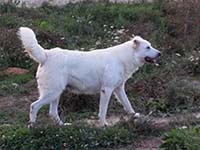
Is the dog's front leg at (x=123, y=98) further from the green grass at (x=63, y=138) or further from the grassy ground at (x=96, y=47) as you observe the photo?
the green grass at (x=63, y=138)

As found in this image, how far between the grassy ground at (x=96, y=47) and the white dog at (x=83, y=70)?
1.28ft

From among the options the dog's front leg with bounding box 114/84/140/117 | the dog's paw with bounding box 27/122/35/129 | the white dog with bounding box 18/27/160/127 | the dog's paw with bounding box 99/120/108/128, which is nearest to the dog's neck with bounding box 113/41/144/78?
the white dog with bounding box 18/27/160/127

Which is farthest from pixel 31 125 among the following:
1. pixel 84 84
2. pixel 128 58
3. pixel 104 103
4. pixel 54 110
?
pixel 128 58

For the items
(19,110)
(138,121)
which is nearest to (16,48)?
(19,110)

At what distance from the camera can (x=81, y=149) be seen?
26.5 ft

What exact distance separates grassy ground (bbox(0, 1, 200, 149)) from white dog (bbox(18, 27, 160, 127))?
391 millimetres

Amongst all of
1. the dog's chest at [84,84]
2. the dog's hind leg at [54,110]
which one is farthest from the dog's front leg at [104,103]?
A: the dog's hind leg at [54,110]

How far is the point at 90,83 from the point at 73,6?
21.6 ft

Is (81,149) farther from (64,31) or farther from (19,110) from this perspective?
(64,31)

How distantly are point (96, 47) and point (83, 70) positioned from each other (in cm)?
329

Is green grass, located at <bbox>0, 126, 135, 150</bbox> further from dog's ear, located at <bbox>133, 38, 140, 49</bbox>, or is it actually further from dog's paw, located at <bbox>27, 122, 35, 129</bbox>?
dog's ear, located at <bbox>133, 38, 140, 49</bbox>

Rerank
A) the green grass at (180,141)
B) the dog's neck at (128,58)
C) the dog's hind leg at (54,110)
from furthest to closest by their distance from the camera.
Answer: the dog's neck at (128,58) < the dog's hind leg at (54,110) < the green grass at (180,141)

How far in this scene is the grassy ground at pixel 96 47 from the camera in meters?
8.30

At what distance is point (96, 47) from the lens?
12273mm
